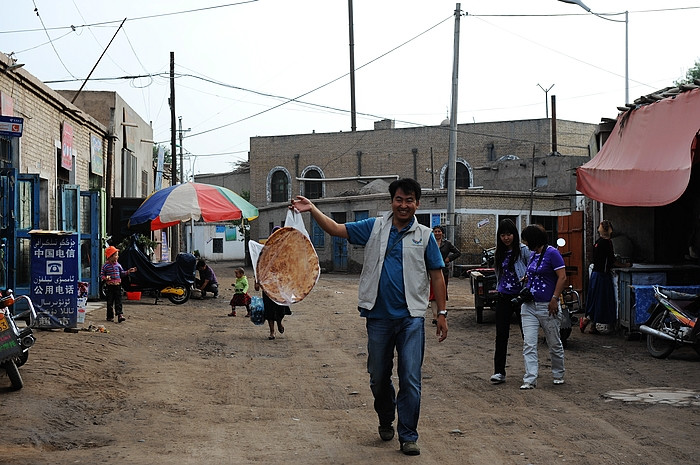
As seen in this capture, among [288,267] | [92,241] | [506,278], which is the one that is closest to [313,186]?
[92,241]

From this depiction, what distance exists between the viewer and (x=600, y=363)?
34.8 feet

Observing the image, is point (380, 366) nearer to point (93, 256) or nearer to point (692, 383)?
point (692, 383)

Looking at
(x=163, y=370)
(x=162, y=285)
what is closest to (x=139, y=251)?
(x=162, y=285)

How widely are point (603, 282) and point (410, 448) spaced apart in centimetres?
850

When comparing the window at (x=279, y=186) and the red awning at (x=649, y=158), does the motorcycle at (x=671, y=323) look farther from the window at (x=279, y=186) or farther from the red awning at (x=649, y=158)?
the window at (x=279, y=186)

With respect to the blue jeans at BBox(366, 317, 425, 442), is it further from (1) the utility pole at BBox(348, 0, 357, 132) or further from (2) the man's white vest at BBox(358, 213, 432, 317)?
(1) the utility pole at BBox(348, 0, 357, 132)

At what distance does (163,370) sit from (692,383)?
20.1ft

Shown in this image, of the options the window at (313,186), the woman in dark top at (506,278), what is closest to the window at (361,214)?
the window at (313,186)

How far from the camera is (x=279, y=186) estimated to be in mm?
56781

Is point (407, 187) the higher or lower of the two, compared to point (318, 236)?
higher

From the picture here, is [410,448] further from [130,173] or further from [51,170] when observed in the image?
[130,173]

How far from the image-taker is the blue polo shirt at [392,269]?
6.07 meters

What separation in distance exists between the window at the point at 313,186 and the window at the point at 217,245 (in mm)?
8888

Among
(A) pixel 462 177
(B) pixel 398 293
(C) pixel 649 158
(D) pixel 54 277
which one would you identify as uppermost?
(A) pixel 462 177
